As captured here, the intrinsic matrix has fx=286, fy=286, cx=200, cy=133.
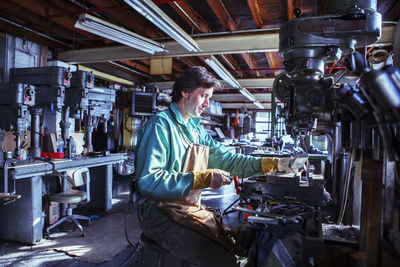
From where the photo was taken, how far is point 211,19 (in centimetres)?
353

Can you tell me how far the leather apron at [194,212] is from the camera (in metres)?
1.43

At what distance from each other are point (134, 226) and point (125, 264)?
3.47 ft

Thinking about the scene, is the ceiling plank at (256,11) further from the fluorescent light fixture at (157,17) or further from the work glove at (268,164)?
the work glove at (268,164)

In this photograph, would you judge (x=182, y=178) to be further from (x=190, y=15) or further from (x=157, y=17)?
(x=190, y=15)

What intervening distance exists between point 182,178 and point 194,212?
307 mm

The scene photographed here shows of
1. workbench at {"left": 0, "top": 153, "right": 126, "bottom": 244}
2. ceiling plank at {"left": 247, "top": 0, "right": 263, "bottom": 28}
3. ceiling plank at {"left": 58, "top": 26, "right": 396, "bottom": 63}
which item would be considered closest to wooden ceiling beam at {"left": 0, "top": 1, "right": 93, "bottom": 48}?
ceiling plank at {"left": 58, "top": 26, "right": 396, "bottom": 63}

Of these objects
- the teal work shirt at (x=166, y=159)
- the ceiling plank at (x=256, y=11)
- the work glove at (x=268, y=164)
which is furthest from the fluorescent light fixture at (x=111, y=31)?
the work glove at (x=268, y=164)

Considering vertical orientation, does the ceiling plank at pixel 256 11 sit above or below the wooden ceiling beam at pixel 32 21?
below

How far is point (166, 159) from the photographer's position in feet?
4.80

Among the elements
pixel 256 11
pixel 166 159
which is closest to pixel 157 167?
pixel 166 159

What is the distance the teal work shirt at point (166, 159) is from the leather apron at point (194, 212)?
6 centimetres

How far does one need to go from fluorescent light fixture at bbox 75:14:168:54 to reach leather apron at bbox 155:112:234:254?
172 cm

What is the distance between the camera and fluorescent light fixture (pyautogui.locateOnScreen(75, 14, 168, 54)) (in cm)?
268

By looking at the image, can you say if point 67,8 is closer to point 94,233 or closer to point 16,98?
point 16,98
